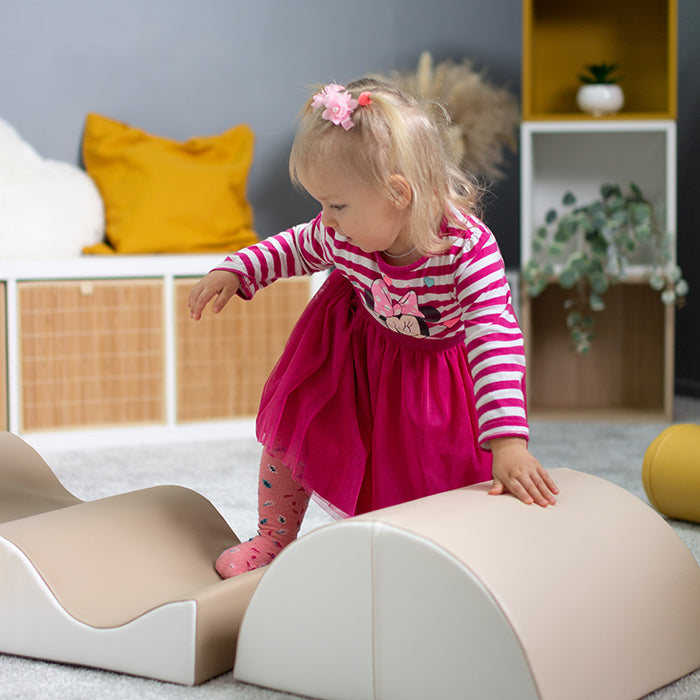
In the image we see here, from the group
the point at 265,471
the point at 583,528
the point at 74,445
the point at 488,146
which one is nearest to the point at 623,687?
the point at 583,528

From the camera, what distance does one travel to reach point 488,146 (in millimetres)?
2621

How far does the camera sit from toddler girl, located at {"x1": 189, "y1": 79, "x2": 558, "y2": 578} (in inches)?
38.3

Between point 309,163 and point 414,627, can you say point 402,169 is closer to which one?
point 309,163

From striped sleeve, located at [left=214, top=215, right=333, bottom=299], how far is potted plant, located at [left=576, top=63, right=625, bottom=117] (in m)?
1.53

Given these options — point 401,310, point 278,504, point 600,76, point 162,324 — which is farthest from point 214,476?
point 600,76

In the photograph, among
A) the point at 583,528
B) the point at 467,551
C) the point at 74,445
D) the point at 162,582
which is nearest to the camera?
the point at 467,551

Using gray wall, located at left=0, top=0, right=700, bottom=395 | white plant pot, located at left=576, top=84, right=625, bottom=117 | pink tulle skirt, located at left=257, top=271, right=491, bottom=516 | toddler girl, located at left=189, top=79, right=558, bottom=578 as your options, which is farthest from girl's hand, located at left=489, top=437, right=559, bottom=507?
gray wall, located at left=0, top=0, right=700, bottom=395

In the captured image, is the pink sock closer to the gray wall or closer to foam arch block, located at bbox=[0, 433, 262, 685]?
foam arch block, located at bbox=[0, 433, 262, 685]

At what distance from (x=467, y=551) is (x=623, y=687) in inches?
7.6

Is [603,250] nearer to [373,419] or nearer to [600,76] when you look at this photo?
[600,76]

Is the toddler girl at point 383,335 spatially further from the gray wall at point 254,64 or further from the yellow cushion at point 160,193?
the gray wall at point 254,64

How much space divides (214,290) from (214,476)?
2.65 ft

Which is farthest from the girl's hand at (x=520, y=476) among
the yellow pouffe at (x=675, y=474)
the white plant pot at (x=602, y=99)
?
the white plant pot at (x=602, y=99)

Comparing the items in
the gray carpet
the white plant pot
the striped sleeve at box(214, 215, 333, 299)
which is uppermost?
the white plant pot
